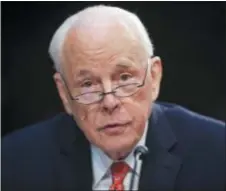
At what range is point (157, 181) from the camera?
2.97 ft

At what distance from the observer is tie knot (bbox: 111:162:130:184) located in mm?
904

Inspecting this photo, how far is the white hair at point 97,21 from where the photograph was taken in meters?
0.87

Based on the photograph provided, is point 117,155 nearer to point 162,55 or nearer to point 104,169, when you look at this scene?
point 104,169

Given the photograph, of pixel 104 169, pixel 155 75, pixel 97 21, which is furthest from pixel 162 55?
pixel 104 169

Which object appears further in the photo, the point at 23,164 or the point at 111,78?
the point at 23,164

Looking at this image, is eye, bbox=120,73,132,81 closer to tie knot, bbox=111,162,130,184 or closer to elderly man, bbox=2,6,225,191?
elderly man, bbox=2,6,225,191

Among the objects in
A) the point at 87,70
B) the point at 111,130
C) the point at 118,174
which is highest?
the point at 87,70

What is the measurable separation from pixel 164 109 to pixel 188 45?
14 cm

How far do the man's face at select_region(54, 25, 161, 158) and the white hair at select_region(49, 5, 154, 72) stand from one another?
0.7 inches

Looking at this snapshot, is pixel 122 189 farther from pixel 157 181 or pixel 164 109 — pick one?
pixel 164 109

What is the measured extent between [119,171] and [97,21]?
289mm

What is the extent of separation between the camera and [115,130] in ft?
2.78

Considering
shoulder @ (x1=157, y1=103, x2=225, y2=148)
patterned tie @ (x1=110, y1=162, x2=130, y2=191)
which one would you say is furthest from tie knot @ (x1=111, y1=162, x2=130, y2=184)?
shoulder @ (x1=157, y1=103, x2=225, y2=148)

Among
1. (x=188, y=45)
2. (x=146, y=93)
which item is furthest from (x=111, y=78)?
(x=188, y=45)
